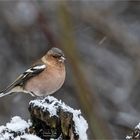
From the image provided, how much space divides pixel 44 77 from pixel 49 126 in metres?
1.93

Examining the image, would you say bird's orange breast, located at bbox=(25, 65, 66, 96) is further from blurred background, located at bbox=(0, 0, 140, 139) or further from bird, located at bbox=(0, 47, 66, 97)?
blurred background, located at bbox=(0, 0, 140, 139)

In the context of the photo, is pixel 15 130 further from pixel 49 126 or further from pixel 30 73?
pixel 30 73

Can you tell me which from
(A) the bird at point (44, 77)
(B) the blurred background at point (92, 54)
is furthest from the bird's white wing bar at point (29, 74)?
(B) the blurred background at point (92, 54)

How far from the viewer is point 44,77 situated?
4.65 metres

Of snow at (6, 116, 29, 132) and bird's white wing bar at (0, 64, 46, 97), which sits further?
bird's white wing bar at (0, 64, 46, 97)

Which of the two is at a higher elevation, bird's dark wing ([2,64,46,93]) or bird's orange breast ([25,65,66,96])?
bird's dark wing ([2,64,46,93])

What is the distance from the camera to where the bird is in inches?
178

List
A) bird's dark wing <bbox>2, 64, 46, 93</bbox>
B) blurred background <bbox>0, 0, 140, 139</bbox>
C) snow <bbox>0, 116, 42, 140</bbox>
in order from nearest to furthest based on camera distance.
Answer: snow <bbox>0, 116, 42, 140</bbox> → bird's dark wing <bbox>2, 64, 46, 93</bbox> → blurred background <bbox>0, 0, 140, 139</bbox>

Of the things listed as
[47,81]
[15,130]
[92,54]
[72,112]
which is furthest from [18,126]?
[92,54]

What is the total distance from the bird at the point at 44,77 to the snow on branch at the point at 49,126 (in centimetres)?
162

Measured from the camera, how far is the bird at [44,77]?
14.8 feet

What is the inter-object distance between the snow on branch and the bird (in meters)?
1.62

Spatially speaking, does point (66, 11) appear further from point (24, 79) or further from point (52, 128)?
point (24, 79)

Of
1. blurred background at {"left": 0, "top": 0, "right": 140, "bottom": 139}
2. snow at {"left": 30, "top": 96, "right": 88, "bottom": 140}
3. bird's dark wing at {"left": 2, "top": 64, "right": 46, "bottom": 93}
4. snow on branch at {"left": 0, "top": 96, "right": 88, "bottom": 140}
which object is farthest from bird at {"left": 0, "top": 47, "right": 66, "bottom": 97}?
blurred background at {"left": 0, "top": 0, "right": 140, "bottom": 139}
